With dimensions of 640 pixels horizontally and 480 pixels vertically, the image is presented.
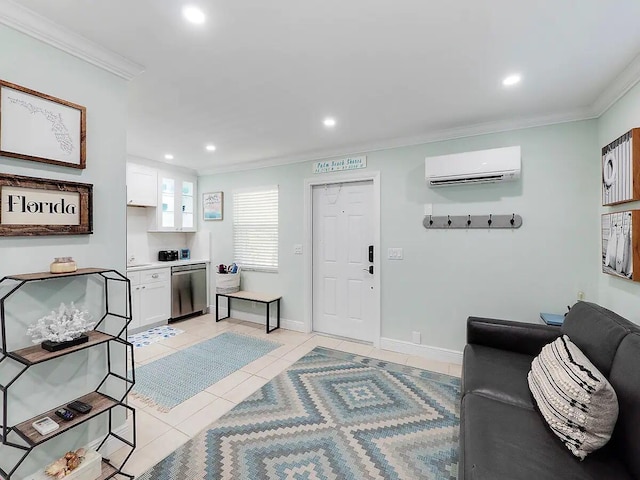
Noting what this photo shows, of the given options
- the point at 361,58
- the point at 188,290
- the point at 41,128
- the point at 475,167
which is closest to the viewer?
the point at 41,128

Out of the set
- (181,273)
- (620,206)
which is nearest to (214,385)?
(181,273)

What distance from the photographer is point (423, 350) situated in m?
3.33

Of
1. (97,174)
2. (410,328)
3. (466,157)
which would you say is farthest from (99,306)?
(466,157)

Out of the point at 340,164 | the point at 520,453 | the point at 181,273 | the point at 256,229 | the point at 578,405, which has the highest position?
the point at 340,164

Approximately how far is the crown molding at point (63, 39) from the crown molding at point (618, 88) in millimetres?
3241

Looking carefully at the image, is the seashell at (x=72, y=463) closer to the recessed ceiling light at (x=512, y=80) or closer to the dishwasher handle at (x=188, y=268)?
the dishwasher handle at (x=188, y=268)

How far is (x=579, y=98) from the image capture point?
2404 mm

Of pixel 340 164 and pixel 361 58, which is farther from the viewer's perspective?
pixel 340 164

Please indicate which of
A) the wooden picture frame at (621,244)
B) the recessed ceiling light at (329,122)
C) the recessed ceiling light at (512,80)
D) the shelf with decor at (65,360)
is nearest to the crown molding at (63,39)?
the shelf with decor at (65,360)

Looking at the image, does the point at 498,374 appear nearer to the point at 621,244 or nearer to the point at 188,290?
the point at 621,244

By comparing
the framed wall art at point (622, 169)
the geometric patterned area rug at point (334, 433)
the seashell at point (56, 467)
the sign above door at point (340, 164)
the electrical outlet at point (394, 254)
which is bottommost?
the geometric patterned area rug at point (334, 433)

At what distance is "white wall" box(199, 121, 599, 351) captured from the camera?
8.80ft

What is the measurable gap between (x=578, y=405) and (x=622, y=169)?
177cm

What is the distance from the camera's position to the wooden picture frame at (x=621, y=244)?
1.89 metres
